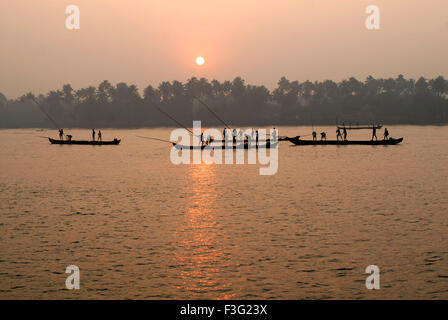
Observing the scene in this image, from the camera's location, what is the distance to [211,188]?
1228 inches

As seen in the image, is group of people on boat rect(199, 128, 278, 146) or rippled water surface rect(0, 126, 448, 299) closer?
rippled water surface rect(0, 126, 448, 299)

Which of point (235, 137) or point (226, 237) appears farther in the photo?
point (235, 137)

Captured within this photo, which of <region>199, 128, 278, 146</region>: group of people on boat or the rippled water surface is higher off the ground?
<region>199, 128, 278, 146</region>: group of people on boat

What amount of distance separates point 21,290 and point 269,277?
6.08 meters

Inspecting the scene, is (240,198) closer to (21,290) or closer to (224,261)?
(224,261)

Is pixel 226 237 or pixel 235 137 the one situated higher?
pixel 235 137

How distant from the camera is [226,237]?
57.7ft

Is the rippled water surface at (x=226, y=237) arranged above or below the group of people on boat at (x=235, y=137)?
below

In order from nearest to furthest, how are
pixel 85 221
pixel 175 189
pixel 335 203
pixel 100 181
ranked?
pixel 85 221 → pixel 335 203 → pixel 175 189 → pixel 100 181

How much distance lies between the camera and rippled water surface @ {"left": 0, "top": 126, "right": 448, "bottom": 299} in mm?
12594

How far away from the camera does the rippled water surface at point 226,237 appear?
12594 mm

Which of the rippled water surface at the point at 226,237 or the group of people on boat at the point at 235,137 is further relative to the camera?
the group of people on boat at the point at 235,137
